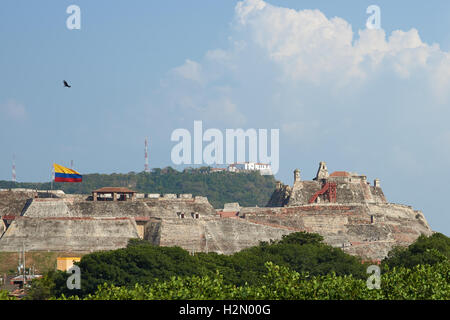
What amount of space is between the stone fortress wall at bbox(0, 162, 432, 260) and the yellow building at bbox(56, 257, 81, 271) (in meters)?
4.48

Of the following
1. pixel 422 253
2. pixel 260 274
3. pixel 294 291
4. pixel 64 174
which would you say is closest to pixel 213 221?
pixel 64 174

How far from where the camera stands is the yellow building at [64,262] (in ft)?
262

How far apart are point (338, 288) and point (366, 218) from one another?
2248 inches

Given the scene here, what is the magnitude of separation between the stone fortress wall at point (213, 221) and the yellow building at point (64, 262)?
448 centimetres

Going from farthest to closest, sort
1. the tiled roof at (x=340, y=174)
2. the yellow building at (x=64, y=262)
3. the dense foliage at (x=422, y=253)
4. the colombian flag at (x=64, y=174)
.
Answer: the tiled roof at (x=340, y=174)
the colombian flag at (x=64, y=174)
the yellow building at (x=64, y=262)
the dense foliage at (x=422, y=253)

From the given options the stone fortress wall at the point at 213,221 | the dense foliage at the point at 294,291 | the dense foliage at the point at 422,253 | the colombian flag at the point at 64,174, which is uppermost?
the colombian flag at the point at 64,174

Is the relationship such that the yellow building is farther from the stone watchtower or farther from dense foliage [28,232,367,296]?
the stone watchtower

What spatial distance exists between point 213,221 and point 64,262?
16.7 metres

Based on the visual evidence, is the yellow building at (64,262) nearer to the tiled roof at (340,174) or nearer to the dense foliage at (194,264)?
the dense foliage at (194,264)

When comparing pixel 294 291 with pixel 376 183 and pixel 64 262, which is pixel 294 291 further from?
pixel 376 183

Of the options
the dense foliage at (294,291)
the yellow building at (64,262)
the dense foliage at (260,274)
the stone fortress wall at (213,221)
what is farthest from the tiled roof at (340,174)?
the dense foliage at (294,291)

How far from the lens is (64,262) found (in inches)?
3206
